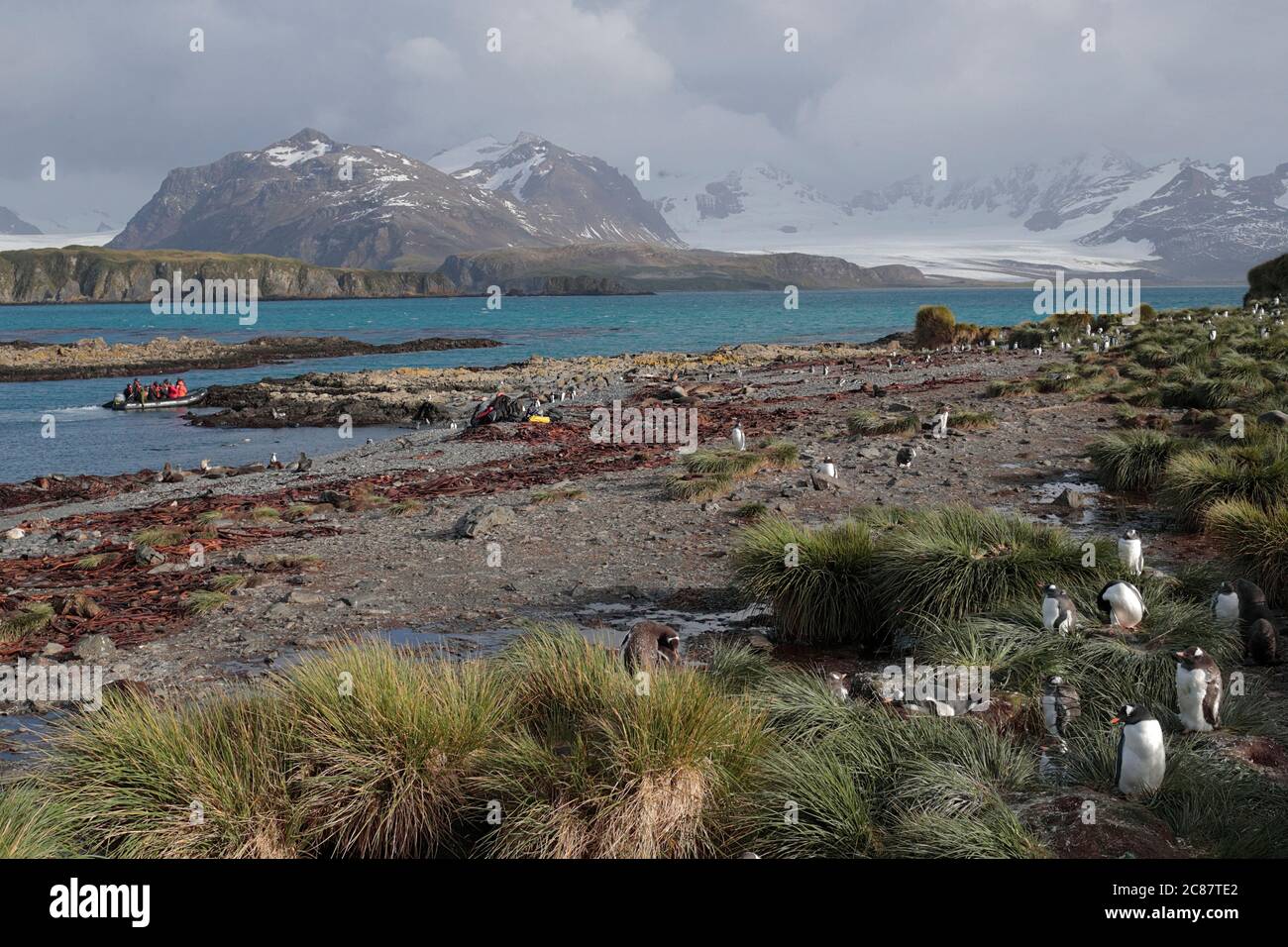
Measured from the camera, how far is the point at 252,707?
6.11m

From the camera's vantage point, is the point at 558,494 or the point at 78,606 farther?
the point at 558,494

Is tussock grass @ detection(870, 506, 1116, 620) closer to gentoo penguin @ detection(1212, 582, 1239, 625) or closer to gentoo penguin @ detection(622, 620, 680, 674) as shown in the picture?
gentoo penguin @ detection(1212, 582, 1239, 625)

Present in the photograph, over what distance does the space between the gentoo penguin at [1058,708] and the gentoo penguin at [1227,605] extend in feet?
6.26

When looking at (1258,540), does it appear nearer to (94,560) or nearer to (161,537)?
(161,537)

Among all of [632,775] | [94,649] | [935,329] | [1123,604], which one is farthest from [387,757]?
[935,329]

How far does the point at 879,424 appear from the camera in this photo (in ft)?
64.7

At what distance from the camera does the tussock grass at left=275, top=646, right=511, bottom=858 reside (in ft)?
18.0

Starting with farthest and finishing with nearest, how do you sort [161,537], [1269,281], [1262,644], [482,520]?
1. [1269,281]
2. [161,537]
3. [482,520]
4. [1262,644]

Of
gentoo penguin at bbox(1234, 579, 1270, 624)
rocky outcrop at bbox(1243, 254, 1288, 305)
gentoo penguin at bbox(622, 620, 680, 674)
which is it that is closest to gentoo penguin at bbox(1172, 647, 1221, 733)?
gentoo penguin at bbox(1234, 579, 1270, 624)

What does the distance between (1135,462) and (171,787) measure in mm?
12564

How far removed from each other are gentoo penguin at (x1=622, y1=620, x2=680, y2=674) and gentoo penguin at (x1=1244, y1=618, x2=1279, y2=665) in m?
4.17

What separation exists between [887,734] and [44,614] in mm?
8492

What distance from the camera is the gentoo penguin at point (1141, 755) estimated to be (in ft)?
17.7
